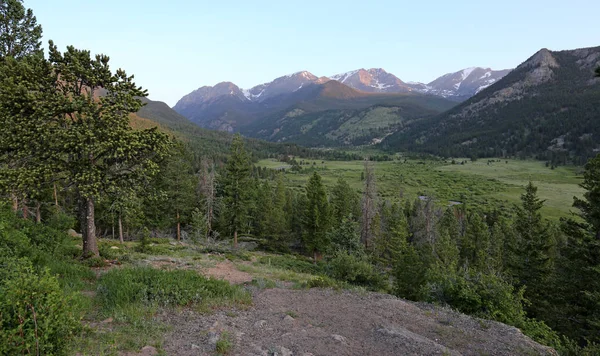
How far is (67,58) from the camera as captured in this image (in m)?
13.5

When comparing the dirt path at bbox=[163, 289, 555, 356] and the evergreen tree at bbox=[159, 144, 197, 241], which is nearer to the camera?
the dirt path at bbox=[163, 289, 555, 356]

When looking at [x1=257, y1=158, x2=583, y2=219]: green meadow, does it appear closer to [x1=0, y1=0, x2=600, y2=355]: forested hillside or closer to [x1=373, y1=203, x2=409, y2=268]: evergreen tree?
[x1=373, y1=203, x2=409, y2=268]: evergreen tree

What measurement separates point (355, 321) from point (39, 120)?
1414cm

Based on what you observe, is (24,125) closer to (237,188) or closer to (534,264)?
(237,188)

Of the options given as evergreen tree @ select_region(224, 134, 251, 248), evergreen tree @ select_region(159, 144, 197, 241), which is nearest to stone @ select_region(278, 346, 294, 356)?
evergreen tree @ select_region(159, 144, 197, 241)

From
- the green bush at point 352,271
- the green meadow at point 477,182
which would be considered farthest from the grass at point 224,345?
the green meadow at point 477,182

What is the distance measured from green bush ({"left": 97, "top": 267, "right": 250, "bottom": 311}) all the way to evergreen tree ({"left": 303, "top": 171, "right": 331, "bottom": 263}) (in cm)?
3204

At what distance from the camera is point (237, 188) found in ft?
130

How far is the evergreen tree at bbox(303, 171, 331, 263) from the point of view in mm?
43469

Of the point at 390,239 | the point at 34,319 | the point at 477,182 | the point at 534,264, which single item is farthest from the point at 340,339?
the point at 477,182

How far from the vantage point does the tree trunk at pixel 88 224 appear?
48.1 ft

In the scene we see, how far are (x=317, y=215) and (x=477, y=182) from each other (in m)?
120

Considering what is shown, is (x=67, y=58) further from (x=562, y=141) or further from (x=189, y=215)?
(x=562, y=141)

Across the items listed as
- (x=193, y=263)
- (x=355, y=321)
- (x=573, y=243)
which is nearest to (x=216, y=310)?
(x=355, y=321)
